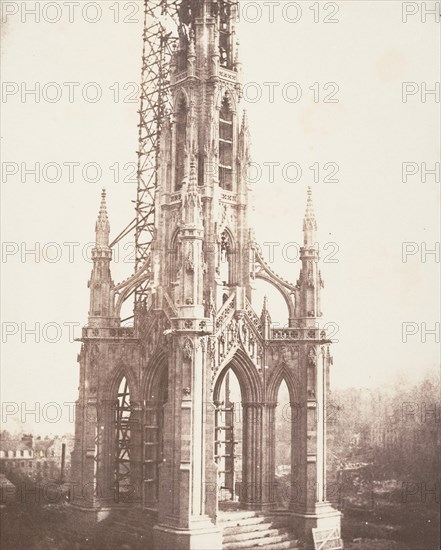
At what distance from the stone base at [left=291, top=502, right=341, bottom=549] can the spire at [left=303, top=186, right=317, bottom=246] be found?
32.2 feet

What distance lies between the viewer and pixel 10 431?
28406 mm

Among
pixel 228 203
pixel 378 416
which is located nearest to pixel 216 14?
pixel 228 203

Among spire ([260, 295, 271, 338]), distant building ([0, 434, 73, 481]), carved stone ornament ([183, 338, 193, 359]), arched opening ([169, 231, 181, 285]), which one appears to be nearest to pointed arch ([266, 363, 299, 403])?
spire ([260, 295, 271, 338])

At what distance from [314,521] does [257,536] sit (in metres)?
2.24

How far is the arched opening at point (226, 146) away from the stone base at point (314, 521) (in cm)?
1248

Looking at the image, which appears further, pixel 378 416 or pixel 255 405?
pixel 378 416

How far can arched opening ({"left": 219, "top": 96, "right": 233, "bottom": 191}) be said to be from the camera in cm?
3091

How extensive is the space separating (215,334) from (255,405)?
3411 millimetres

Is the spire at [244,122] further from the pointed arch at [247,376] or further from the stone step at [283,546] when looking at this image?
the stone step at [283,546]

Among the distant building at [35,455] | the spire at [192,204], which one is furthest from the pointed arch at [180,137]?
the distant building at [35,455]

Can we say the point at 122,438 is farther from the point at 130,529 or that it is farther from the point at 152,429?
the point at 130,529

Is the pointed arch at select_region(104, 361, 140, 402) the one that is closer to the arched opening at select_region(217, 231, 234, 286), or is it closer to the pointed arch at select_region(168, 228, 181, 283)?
the pointed arch at select_region(168, 228, 181, 283)

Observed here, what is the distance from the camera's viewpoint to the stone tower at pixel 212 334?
2916 centimetres

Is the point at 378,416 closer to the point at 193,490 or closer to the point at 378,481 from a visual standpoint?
the point at 378,481
